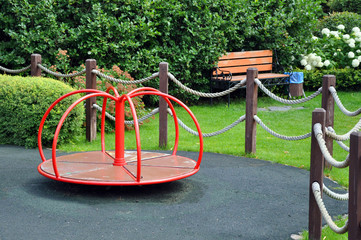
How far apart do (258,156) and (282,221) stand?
8.71ft

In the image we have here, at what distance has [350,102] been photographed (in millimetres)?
12125

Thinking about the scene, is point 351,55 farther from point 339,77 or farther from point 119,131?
point 119,131

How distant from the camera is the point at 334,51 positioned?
14727mm

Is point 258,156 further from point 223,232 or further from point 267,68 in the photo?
point 267,68

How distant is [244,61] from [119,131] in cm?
738

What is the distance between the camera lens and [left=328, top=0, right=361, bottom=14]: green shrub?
20070 millimetres

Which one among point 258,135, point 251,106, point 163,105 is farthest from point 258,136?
point 163,105

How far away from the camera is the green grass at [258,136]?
7619mm

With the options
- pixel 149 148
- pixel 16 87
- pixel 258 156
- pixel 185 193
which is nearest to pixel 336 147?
pixel 258 156

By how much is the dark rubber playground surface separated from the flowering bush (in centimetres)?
757

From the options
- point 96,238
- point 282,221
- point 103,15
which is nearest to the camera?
point 96,238

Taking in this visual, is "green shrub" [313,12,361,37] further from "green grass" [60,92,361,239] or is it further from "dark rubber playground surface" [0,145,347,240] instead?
"dark rubber playground surface" [0,145,347,240]

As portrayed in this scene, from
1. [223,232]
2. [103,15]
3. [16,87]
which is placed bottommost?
[223,232]

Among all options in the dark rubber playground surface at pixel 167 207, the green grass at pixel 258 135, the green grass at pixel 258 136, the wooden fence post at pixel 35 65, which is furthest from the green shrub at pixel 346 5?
the dark rubber playground surface at pixel 167 207
